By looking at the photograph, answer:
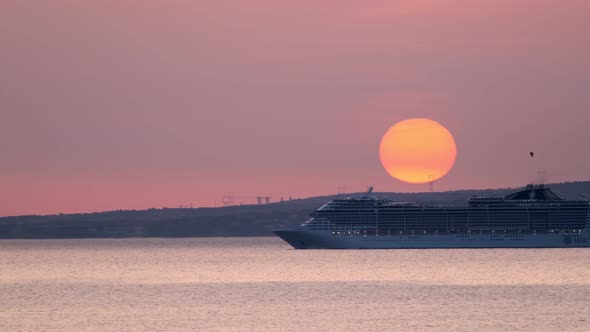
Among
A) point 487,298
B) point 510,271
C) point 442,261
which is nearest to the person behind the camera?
point 487,298

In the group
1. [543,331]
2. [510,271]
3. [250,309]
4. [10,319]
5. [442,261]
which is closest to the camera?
[543,331]

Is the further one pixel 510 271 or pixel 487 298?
pixel 510 271

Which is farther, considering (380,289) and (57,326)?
(380,289)

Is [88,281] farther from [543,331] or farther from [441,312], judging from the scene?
[543,331]

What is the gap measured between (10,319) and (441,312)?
2786cm

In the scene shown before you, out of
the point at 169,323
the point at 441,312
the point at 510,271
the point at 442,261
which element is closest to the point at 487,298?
the point at 441,312

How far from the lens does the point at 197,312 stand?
8931cm

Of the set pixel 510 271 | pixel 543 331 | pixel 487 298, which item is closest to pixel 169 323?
pixel 543 331

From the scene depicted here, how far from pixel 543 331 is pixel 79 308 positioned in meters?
35.7

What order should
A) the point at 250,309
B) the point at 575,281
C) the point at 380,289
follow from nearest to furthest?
the point at 250,309, the point at 380,289, the point at 575,281

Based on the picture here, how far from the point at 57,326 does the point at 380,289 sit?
42.7 m

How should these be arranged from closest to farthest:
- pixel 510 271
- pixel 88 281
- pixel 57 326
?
pixel 57 326
pixel 88 281
pixel 510 271

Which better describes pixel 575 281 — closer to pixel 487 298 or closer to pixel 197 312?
pixel 487 298

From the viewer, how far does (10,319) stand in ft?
279
